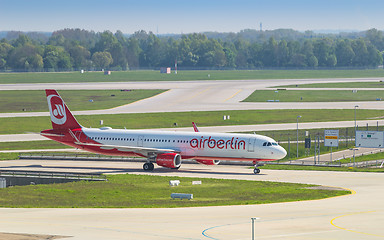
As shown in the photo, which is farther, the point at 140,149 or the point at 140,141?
the point at 140,141

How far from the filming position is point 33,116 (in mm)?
131125

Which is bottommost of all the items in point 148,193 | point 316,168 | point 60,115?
point 316,168

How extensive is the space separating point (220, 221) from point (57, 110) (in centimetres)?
4363

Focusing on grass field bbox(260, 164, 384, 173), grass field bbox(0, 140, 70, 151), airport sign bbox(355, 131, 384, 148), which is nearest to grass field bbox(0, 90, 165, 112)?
grass field bbox(0, 140, 70, 151)

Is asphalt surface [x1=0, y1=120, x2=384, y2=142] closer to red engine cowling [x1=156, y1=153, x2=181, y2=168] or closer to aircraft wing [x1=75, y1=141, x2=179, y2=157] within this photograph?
aircraft wing [x1=75, y1=141, x2=179, y2=157]

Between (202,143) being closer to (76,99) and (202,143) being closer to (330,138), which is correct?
(330,138)

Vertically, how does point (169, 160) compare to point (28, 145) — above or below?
above

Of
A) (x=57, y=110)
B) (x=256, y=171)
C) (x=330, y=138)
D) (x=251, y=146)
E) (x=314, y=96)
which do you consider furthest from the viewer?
(x=314, y=96)

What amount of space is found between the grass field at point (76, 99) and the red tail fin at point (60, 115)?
203 ft

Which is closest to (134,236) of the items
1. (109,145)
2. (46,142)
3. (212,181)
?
(212,181)

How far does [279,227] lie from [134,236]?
28.4 feet

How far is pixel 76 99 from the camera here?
16912 centimetres

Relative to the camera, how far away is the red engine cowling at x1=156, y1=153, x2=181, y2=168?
248 feet

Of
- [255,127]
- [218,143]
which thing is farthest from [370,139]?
[255,127]
